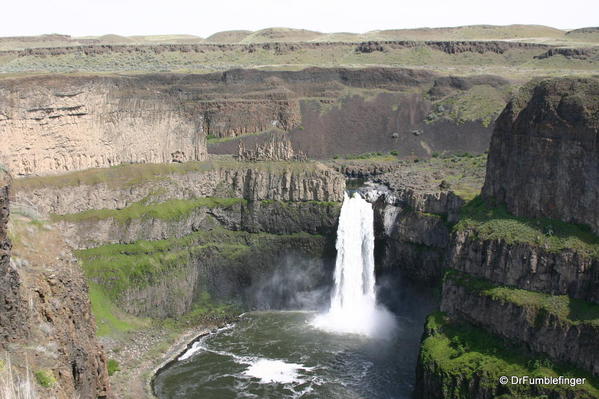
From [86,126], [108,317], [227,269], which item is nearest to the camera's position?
[108,317]

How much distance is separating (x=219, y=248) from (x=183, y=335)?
11.6 m

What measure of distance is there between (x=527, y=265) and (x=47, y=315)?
101 feet

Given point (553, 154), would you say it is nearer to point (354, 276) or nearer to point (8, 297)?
point (354, 276)

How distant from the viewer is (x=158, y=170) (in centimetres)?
7919

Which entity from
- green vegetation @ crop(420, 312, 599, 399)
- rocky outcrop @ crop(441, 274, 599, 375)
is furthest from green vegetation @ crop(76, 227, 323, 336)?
rocky outcrop @ crop(441, 274, 599, 375)

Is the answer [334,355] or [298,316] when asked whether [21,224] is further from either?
[298,316]

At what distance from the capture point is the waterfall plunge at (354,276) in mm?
71812

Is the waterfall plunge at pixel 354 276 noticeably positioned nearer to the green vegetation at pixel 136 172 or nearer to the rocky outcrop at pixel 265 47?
the green vegetation at pixel 136 172

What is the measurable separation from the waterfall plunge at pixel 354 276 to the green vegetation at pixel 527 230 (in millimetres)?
16371

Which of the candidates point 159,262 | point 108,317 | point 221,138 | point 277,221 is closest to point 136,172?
point 159,262

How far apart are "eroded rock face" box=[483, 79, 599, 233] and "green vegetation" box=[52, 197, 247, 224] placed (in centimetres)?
3103

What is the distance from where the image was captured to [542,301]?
48750 millimetres

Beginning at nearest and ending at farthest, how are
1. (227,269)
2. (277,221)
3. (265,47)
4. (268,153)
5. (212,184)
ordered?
(227,269) → (277,221) → (212,184) → (268,153) → (265,47)

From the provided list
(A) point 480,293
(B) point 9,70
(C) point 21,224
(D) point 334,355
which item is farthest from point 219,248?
(B) point 9,70
